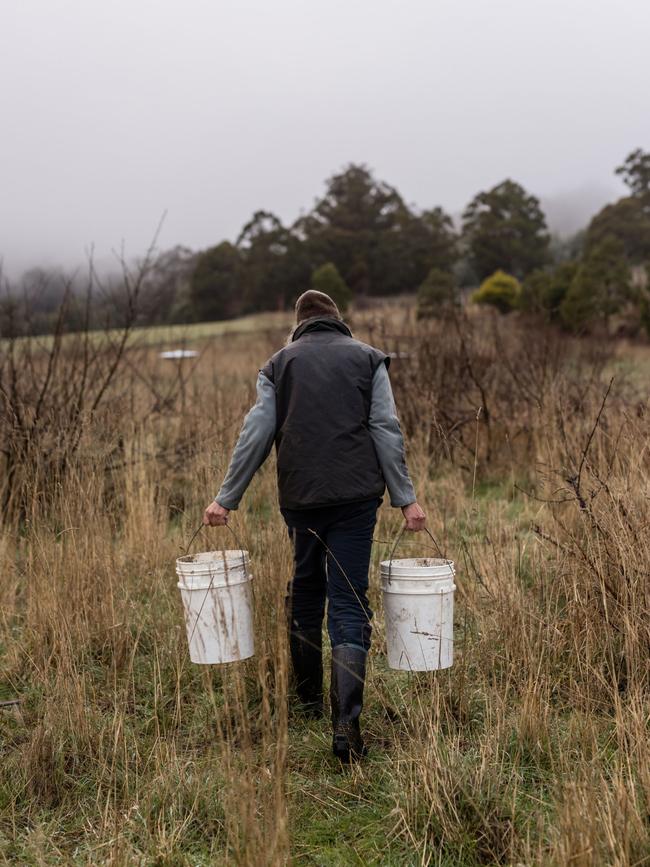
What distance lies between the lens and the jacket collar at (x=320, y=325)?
3318 mm

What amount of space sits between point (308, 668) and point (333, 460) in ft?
2.97

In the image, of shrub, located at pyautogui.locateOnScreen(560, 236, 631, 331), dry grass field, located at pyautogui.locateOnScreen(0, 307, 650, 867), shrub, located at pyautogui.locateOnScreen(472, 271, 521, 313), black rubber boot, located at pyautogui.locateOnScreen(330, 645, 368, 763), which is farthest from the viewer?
shrub, located at pyautogui.locateOnScreen(472, 271, 521, 313)

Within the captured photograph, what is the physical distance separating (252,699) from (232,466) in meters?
1.05

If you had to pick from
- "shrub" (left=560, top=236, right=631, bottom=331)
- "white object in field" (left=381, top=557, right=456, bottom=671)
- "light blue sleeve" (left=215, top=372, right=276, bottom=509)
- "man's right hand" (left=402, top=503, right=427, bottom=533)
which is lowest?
"white object in field" (left=381, top=557, right=456, bottom=671)

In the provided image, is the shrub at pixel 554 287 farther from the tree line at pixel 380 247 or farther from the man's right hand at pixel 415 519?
the man's right hand at pixel 415 519

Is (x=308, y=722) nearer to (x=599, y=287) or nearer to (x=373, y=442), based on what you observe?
(x=373, y=442)

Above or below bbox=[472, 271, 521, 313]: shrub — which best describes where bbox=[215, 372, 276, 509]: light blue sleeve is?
below

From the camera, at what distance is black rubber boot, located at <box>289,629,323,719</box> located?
3.40 meters

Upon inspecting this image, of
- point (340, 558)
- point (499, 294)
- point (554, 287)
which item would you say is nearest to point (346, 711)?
point (340, 558)

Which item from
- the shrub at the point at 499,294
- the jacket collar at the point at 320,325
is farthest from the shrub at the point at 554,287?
the jacket collar at the point at 320,325

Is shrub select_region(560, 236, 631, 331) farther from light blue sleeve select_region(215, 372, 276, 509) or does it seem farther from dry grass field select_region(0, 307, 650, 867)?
light blue sleeve select_region(215, 372, 276, 509)

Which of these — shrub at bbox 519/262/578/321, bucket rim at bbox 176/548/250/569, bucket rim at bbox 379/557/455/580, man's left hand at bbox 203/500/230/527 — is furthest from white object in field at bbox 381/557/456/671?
shrub at bbox 519/262/578/321

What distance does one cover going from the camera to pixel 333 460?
3.13 meters

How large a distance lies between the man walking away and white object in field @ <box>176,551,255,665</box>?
180 mm
